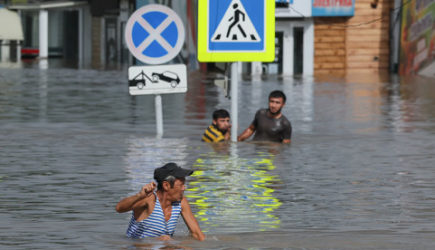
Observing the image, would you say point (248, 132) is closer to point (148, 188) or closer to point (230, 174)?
point (230, 174)

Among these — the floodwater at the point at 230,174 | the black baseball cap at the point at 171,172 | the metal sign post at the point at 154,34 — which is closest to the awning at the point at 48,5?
the floodwater at the point at 230,174

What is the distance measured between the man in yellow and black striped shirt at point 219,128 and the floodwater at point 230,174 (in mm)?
235

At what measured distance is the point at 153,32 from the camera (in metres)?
15.9

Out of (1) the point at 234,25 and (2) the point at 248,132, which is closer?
(1) the point at 234,25

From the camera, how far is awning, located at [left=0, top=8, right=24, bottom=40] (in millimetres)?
66500

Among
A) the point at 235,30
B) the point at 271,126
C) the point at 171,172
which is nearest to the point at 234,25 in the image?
the point at 235,30

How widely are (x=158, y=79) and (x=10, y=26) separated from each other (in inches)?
2056

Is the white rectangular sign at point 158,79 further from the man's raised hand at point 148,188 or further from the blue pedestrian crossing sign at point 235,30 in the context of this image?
the man's raised hand at point 148,188

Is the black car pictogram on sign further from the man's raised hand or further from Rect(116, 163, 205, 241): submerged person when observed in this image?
the man's raised hand

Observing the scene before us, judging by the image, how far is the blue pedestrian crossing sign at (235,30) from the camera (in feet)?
50.6

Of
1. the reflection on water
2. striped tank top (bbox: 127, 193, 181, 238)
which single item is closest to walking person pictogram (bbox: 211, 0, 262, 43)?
the reflection on water

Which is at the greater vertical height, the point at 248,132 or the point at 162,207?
the point at 162,207

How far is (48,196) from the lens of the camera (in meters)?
11.6

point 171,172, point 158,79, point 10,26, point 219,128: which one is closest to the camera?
point 171,172
